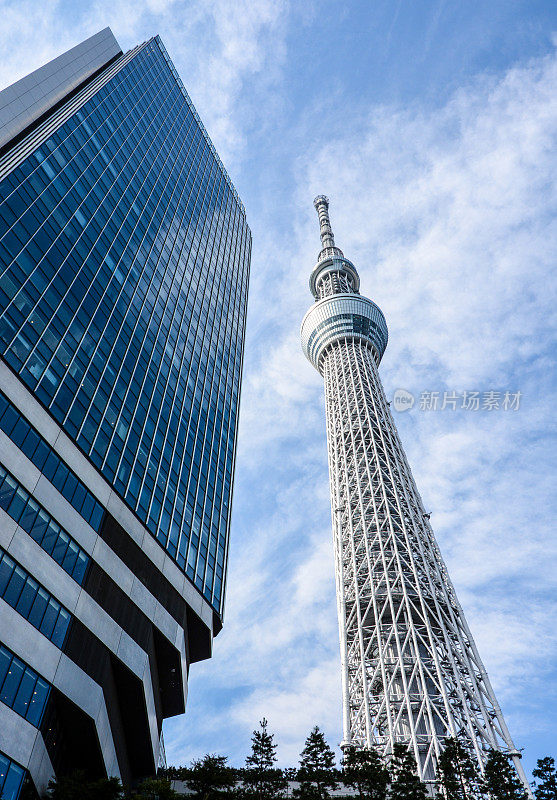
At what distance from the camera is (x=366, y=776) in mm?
37594

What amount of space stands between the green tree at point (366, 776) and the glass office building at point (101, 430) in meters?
13.7

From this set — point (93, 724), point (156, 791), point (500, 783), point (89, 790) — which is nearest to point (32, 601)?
point (93, 724)

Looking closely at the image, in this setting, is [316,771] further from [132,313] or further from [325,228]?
[325,228]

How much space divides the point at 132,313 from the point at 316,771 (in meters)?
39.2

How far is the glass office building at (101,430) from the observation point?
3509 centimetres

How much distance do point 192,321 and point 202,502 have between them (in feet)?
73.8

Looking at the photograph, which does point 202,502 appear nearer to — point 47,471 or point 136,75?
point 47,471

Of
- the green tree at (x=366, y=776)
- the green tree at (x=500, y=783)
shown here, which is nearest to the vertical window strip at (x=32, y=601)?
the green tree at (x=366, y=776)

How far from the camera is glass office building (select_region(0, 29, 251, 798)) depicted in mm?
35094

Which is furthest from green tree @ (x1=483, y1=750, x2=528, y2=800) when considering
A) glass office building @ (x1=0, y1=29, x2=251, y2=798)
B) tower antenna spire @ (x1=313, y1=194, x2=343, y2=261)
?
tower antenna spire @ (x1=313, y1=194, x2=343, y2=261)

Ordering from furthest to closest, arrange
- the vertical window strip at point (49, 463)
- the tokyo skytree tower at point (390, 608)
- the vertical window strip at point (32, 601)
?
the tokyo skytree tower at point (390, 608) → the vertical window strip at point (49, 463) → the vertical window strip at point (32, 601)

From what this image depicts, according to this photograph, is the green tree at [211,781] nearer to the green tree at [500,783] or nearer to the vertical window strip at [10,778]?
the vertical window strip at [10,778]

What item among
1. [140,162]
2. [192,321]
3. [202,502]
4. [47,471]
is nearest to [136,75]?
[140,162]

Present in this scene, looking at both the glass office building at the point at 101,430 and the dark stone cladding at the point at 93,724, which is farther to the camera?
the glass office building at the point at 101,430
